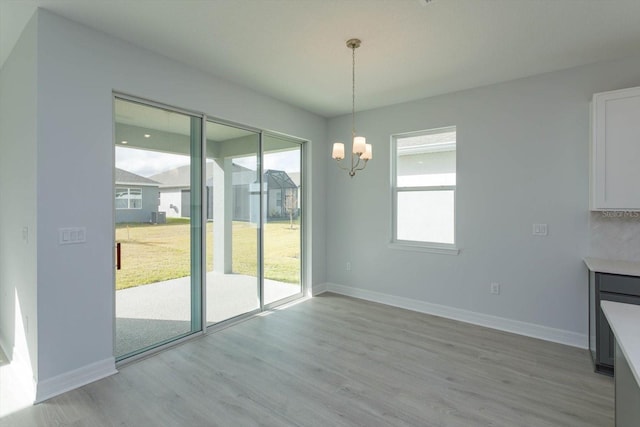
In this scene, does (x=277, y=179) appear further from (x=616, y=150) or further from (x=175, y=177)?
(x=616, y=150)

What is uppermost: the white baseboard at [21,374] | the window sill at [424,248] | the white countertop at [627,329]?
the window sill at [424,248]

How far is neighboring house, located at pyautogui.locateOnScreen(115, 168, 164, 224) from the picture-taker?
281cm

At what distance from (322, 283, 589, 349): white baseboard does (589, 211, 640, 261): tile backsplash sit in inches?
35.0

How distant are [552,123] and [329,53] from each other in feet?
8.21

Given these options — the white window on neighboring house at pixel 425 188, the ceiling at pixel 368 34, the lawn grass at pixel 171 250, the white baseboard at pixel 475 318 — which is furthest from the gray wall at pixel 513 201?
the lawn grass at pixel 171 250

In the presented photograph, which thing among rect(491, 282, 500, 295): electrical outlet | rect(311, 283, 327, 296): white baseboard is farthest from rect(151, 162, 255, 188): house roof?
rect(491, 282, 500, 295): electrical outlet

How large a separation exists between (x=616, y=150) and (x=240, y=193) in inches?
153

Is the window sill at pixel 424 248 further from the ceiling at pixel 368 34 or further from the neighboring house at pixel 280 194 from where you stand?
the ceiling at pixel 368 34

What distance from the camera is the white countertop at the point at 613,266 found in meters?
2.59

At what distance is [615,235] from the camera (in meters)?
3.05

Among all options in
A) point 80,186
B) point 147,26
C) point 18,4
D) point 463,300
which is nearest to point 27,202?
point 80,186

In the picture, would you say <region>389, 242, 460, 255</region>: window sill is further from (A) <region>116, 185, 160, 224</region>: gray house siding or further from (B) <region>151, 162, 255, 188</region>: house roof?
(A) <region>116, 185, 160, 224</region>: gray house siding

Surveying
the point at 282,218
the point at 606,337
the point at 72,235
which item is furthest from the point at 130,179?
the point at 606,337

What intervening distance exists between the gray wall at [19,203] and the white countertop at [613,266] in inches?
180
